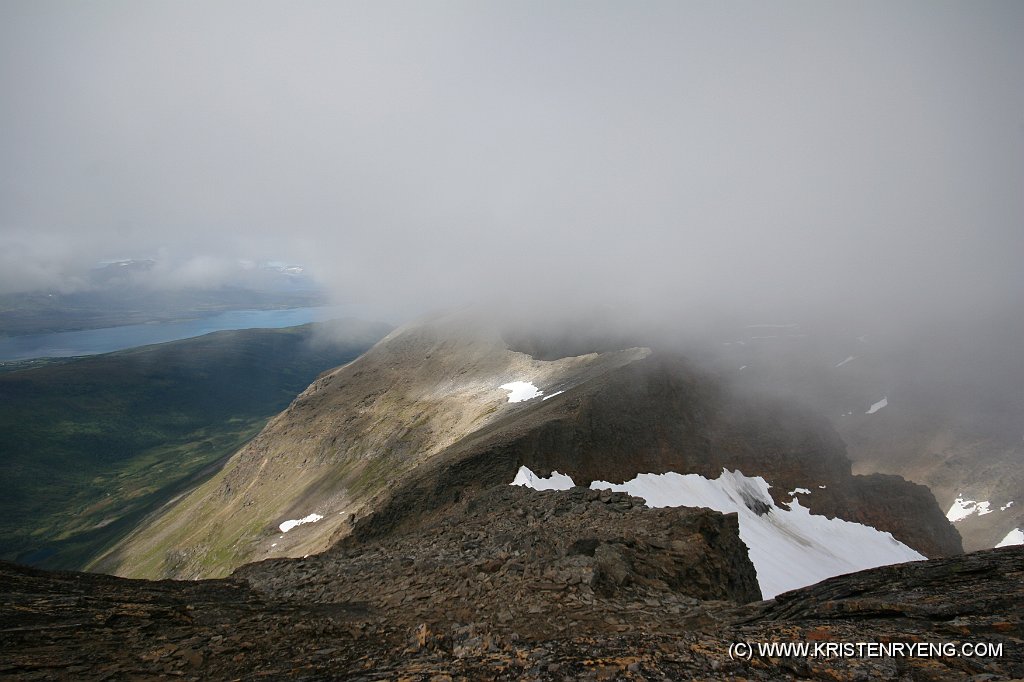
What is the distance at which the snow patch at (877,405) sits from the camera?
417ft

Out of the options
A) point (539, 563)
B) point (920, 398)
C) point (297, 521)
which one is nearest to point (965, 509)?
point (920, 398)

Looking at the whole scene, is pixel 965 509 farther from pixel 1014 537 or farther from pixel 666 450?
pixel 666 450

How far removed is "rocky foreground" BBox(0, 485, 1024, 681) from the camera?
9211mm

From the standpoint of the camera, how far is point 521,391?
64.2m

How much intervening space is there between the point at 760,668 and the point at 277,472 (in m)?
87.9

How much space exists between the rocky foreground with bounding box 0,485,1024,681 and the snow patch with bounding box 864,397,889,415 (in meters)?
142

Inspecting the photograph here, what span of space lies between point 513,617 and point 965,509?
12943 cm

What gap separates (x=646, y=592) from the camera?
14570 millimetres

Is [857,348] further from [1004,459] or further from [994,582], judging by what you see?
[994,582]

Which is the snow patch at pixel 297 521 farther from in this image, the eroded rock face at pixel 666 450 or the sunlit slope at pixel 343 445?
the eroded rock face at pixel 666 450

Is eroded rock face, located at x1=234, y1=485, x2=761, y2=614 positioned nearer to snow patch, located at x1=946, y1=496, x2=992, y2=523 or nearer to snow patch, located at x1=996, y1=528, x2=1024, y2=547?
snow patch, located at x1=996, y1=528, x2=1024, y2=547

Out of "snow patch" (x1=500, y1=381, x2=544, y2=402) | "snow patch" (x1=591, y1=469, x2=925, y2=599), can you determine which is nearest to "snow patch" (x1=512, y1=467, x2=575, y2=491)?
"snow patch" (x1=591, y1=469, x2=925, y2=599)

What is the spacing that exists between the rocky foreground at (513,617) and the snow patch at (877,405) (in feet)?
467

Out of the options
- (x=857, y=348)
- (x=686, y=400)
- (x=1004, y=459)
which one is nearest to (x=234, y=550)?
(x=686, y=400)
